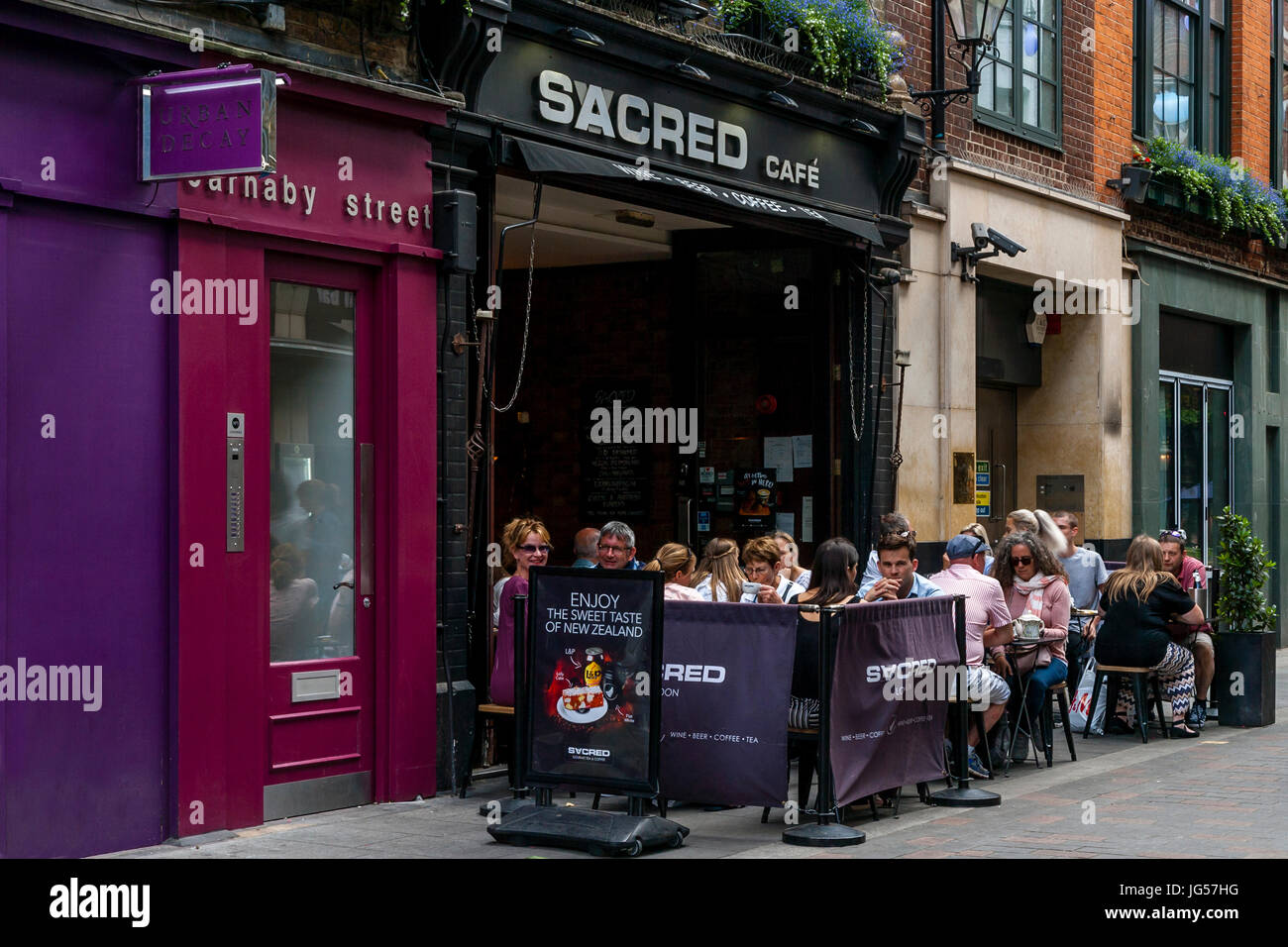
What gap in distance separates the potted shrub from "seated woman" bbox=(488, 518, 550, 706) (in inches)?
241

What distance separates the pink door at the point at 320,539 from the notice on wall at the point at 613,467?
508 cm

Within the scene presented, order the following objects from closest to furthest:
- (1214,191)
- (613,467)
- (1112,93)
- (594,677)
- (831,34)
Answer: (594,677), (831,34), (613,467), (1112,93), (1214,191)

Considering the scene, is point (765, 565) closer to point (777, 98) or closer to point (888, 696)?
point (888, 696)

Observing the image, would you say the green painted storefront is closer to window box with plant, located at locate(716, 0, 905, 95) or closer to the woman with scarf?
window box with plant, located at locate(716, 0, 905, 95)

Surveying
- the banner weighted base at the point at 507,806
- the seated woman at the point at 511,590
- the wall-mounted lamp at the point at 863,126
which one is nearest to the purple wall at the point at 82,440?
the banner weighted base at the point at 507,806

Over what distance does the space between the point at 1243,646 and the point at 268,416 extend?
8101 millimetres

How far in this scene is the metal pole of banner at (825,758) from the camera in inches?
308

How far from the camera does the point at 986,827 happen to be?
27.1ft

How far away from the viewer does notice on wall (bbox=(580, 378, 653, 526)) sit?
45.8 feet

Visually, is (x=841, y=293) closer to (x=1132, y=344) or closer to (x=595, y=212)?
(x=595, y=212)

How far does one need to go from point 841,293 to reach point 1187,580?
12.2 feet

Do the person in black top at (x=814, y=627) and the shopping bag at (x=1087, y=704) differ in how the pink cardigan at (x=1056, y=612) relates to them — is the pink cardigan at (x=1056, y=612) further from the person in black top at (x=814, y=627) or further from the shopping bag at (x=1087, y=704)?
the person in black top at (x=814, y=627)

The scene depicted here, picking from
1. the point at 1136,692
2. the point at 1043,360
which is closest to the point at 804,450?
the point at 1136,692
